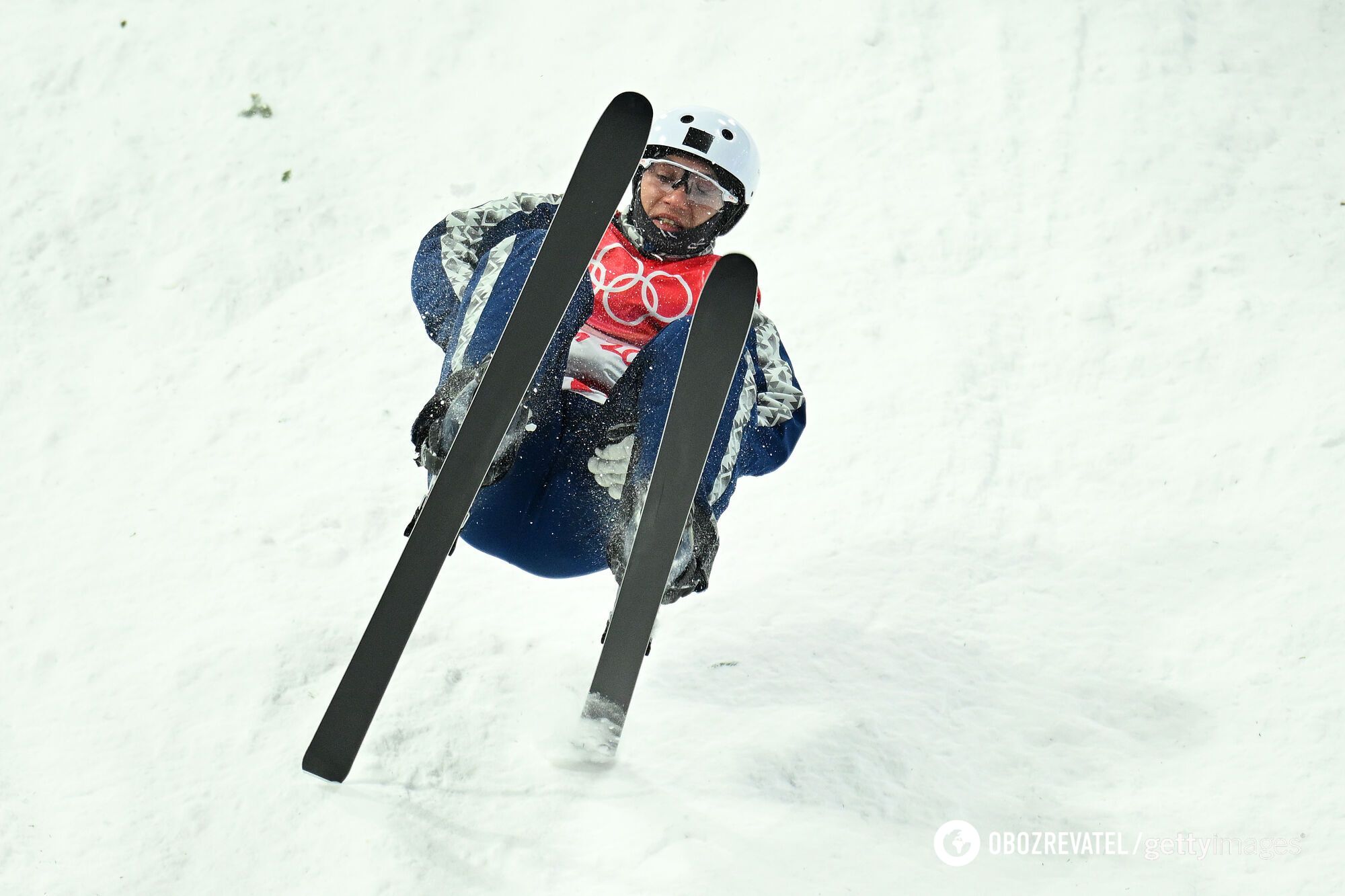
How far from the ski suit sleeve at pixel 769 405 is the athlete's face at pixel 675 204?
0.86 feet

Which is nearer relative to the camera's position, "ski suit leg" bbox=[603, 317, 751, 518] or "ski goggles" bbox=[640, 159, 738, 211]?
"ski suit leg" bbox=[603, 317, 751, 518]

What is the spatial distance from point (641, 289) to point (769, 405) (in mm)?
378

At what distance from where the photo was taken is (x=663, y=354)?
214 cm

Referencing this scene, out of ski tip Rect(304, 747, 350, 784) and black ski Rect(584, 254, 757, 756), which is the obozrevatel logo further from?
ski tip Rect(304, 747, 350, 784)

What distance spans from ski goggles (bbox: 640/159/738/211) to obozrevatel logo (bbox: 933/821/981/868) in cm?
134

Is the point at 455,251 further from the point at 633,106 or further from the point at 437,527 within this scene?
the point at 437,527

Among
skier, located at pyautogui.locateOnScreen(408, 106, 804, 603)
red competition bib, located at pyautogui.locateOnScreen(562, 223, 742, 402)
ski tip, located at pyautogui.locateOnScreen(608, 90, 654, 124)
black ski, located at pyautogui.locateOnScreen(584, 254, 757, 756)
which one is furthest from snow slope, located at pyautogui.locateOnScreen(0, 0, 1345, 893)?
ski tip, located at pyautogui.locateOnScreen(608, 90, 654, 124)

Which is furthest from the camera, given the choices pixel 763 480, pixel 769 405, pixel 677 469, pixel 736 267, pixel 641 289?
pixel 763 480

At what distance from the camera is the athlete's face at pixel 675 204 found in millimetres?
2426

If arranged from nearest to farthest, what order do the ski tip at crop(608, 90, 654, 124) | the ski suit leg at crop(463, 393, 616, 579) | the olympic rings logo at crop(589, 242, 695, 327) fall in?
the ski tip at crop(608, 90, 654, 124) < the ski suit leg at crop(463, 393, 616, 579) < the olympic rings logo at crop(589, 242, 695, 327)

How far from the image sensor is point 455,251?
2.34 m

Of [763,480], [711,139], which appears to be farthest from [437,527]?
[763,480]

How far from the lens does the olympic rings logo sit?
2424 mm

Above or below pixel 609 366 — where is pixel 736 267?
above
